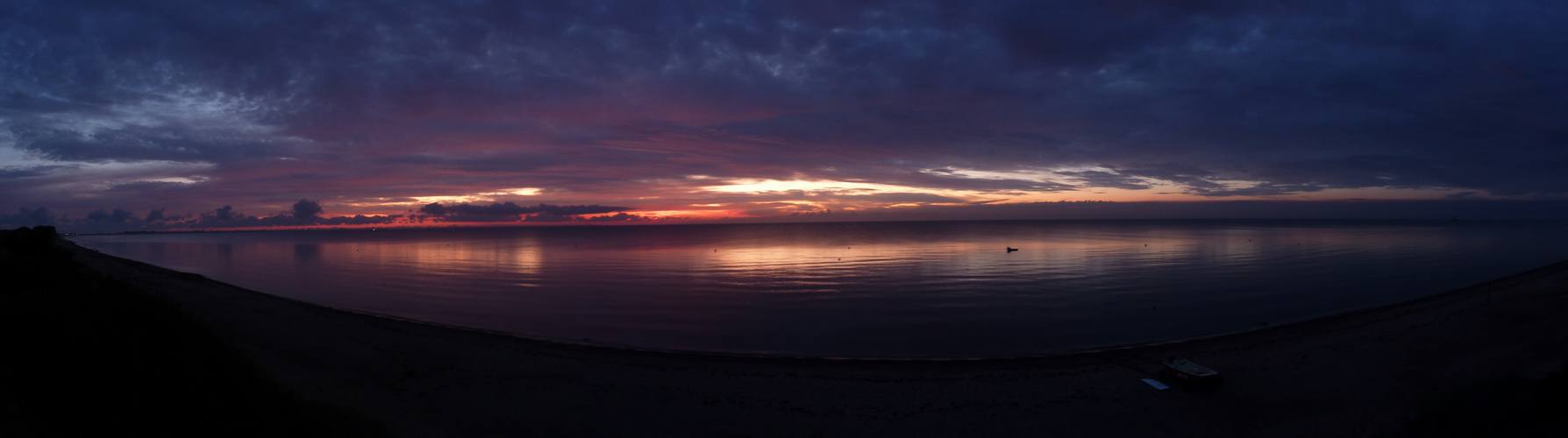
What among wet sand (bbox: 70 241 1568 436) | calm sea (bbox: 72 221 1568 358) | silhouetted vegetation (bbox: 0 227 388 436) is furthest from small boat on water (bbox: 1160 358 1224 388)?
silhouetted vegetation (bbox: 0 227 388 436)

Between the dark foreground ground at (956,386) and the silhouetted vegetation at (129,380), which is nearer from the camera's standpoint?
the silhouetted vegetation at (129,380)

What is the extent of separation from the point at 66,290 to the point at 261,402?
8.59 meters

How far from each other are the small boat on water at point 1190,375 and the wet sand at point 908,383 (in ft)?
0.96

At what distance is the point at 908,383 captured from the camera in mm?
17234

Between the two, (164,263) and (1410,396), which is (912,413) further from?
(164,263)

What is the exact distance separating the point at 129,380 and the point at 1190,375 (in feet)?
72.3

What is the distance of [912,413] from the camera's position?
1472 centimetres

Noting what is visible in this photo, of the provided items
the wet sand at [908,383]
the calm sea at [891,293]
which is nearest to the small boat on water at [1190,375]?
the wet sand at [908,383]

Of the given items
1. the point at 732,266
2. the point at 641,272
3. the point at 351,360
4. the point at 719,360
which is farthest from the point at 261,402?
the point at 732,266

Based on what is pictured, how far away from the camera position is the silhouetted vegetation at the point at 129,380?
870 cm

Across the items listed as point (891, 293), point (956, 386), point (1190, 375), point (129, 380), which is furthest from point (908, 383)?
point (891, 293)

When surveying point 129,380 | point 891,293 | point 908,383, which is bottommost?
point 908,383

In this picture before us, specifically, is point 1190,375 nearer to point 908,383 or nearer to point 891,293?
point 908,383

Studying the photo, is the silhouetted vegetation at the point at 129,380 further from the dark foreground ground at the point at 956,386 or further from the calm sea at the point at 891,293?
the calm sea at the point at 891,293
